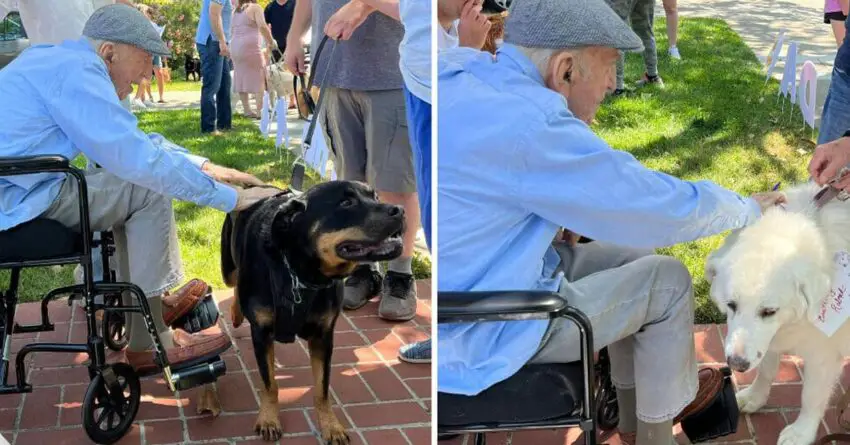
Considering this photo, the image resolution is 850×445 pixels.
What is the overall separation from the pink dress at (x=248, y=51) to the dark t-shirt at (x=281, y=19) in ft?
0.27

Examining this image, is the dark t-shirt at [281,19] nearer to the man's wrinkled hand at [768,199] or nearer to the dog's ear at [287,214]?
the dog's ear at [287,214]

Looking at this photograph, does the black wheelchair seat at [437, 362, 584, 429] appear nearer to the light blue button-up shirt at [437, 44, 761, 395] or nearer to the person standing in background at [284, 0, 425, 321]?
the light blue button-up shirt at [437, 44, 761, 395]

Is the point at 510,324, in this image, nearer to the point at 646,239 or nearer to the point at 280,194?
the point at 646,239

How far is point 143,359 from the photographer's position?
6.85 feet

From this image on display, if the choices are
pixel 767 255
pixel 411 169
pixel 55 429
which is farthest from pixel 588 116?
pixel 55 429

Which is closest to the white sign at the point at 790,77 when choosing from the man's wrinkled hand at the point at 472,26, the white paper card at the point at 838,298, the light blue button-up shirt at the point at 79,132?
the white paper card at the point at 838,298

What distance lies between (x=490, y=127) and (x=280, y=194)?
0.45 metres

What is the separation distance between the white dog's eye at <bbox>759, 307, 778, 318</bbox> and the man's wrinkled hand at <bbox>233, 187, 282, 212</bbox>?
117 cm

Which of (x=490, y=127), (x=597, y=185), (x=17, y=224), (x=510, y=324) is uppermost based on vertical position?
(x=490, y=127)

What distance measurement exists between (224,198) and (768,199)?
1.21m

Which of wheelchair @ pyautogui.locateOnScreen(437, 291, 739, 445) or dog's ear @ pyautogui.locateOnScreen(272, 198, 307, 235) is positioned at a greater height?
dog's ear @ pyautogui.locateOnScreen(272, 198, 307, 235)

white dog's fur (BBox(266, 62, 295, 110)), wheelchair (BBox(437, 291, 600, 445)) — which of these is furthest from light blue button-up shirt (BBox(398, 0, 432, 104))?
wheelchair (BBox(437, 291, 600, 445))

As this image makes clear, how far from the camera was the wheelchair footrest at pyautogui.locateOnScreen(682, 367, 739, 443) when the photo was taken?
88.0 inches

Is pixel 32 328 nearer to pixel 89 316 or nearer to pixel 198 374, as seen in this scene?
pixel 89 316
